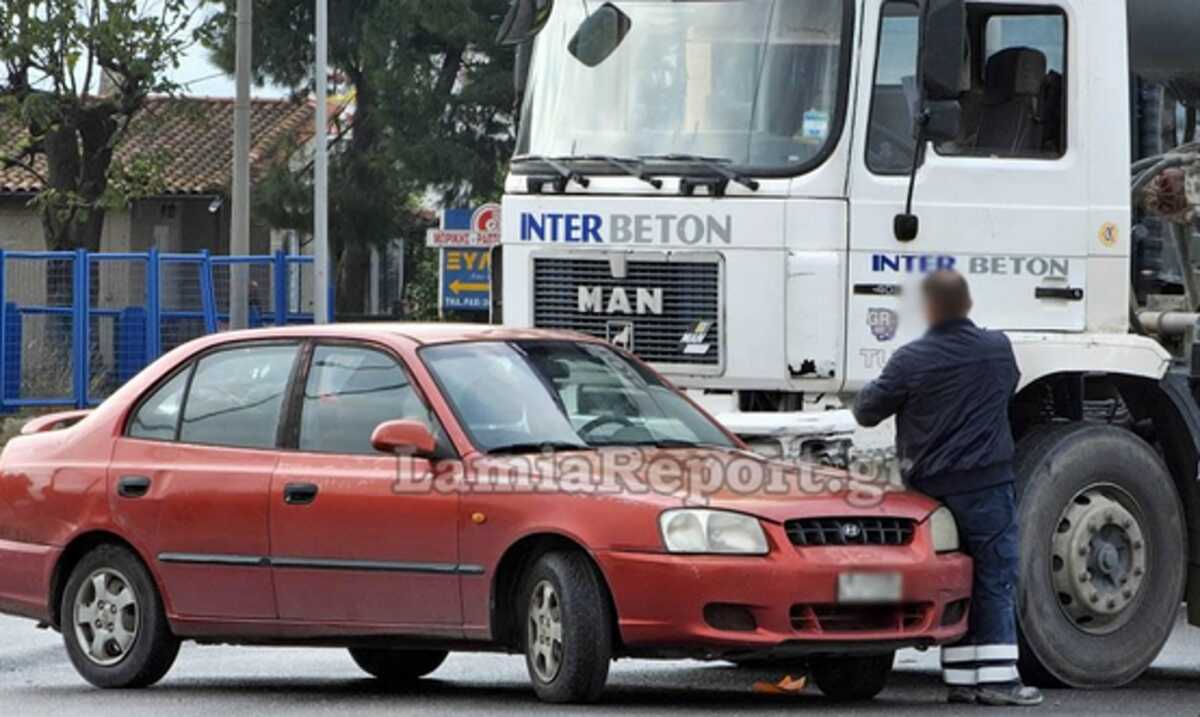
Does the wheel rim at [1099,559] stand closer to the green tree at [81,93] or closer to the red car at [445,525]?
the red car at [445,525]

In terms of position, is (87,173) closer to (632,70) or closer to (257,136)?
(257,136)

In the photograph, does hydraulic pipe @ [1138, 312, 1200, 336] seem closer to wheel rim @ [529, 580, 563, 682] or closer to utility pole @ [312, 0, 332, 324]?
wheel rim @ [529, 580, 563, 682]

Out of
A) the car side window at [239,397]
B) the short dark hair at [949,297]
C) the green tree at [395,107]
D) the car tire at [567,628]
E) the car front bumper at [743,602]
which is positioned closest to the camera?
the car front bumper at [743,602]

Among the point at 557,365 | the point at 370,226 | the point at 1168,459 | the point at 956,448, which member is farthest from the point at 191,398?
the point at 370,226

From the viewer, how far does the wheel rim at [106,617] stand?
11133mm

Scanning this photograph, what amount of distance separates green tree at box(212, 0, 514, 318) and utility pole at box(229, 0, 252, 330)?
15.7m

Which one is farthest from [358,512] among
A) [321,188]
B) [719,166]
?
[321,188]

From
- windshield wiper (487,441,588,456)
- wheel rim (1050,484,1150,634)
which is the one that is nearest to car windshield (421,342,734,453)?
windshield wiper (487,441,588,456)

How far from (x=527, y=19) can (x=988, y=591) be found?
351 centimetres

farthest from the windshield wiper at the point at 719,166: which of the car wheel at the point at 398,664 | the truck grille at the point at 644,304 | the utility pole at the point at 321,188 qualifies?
the utility pole at the point at 321,188

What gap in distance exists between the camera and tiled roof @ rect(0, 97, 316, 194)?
45.5 meters

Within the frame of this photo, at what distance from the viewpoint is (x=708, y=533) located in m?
9.65

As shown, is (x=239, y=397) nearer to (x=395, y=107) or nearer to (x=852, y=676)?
(x=852, y=676)

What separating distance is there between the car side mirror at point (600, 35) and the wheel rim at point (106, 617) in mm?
3023
